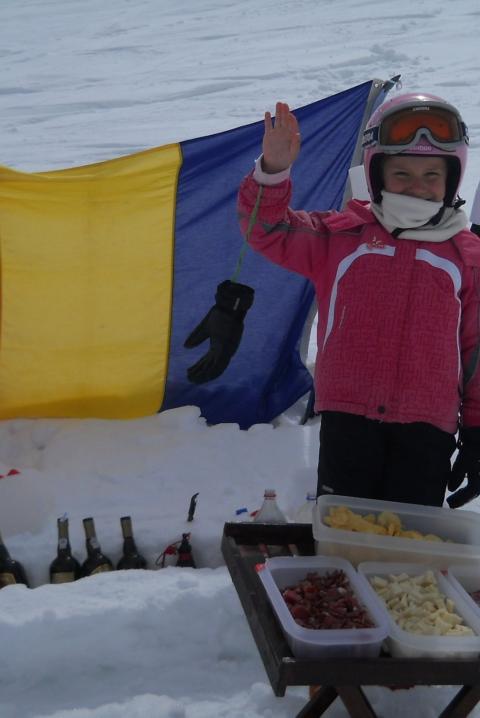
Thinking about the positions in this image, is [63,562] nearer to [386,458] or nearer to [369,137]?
[386,458]

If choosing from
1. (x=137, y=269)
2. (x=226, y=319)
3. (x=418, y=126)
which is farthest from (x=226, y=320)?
(x=137, y=269)

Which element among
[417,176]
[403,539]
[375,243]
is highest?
[417,176]

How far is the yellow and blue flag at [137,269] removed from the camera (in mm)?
4508

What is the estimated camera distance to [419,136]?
2.56m

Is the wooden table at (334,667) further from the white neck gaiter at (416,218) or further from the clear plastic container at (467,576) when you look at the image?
the white neck gaiter at (416,218)

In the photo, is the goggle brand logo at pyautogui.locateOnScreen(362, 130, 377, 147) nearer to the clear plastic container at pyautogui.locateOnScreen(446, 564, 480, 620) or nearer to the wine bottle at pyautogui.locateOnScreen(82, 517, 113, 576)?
the clear plastic container at pyautogui.locateOnScreen(446, 564, 480, 620)

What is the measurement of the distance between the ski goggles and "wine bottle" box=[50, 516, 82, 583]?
2041 millimetres

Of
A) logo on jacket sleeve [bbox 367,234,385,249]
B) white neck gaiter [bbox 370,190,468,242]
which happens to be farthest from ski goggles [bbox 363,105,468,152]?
logo on jacket sleeve [bbox 367,234,385,249]

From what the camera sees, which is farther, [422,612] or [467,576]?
[467,576]

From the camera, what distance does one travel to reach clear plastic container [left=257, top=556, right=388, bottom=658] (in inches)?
70.7

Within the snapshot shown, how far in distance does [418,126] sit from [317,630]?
150 centimetres

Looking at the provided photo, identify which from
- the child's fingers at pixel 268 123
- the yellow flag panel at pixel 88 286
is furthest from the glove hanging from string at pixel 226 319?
the yellow flag panel at pixel 88 286

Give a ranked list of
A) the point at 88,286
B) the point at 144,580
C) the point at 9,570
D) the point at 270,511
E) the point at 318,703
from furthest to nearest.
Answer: the point at 88,286, the point at 9,570, the point at 270,511, the point at 144,580, the point at 318,703

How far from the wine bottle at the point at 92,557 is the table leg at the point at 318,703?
158cm
